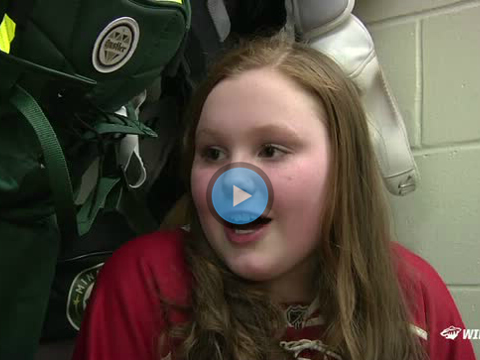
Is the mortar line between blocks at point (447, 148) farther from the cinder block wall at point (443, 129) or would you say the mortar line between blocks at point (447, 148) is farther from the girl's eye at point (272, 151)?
the girl's eye at point (272, 151)

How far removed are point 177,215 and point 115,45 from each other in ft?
1.15

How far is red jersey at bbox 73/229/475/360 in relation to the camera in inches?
25.5

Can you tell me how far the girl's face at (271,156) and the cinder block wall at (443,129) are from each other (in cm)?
49

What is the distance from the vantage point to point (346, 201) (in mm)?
715

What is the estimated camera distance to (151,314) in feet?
2.18

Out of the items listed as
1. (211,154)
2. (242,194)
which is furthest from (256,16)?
(242,194)

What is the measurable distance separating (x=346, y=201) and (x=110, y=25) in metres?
0.37

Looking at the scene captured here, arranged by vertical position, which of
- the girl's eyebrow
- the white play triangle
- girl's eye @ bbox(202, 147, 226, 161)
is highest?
the girl's eyebrow

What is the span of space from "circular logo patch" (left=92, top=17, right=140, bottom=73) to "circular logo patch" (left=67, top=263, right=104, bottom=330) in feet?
1.04

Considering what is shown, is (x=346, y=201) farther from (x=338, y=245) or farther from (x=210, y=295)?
(x=210, y=295)

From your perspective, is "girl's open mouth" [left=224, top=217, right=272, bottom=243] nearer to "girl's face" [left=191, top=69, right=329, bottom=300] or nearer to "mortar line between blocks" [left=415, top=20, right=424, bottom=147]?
"girl's face" [left=191, top=69, right=329, bottom=300]

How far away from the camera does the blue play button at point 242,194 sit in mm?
608

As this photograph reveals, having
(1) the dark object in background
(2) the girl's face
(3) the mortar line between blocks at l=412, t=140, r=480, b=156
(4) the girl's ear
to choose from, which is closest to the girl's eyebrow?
(2) the girl's face

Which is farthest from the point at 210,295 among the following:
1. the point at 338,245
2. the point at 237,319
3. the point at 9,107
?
the point at 9,107
